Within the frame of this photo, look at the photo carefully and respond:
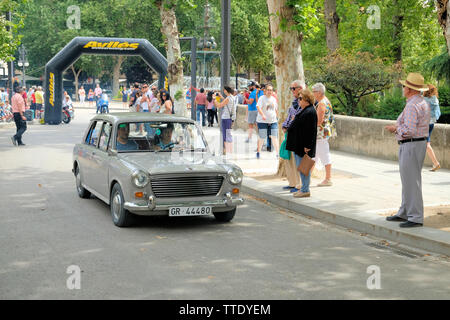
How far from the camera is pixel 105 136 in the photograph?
10.2 m

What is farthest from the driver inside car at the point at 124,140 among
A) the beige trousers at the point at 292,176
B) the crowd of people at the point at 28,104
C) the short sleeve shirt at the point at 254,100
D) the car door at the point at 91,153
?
the crowd of people at the point at 28,104

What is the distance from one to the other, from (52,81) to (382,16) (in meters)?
15.7

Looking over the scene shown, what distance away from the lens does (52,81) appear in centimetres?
3159

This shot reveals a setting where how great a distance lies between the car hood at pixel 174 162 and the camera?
8711 millimetres

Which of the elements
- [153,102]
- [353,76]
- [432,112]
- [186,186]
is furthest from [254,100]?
[186,186]

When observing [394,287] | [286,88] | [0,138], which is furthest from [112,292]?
[0,138]

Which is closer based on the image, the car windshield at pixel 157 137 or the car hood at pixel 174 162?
the car hood at pixel 174 162

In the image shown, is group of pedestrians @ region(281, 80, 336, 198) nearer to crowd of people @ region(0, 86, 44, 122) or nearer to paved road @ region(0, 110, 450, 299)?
paved road @ region(0, 110, 450, 299)

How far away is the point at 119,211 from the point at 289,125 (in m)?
3.69

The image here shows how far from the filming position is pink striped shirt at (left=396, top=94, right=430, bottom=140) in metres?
8.48

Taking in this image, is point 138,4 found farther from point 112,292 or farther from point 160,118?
point 112,292

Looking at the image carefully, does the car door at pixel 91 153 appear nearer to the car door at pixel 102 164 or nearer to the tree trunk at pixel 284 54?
the car door at pixel 102 164

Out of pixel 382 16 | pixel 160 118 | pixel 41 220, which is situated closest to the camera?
pixel 41 220

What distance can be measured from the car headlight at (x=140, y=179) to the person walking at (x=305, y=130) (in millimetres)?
3151
